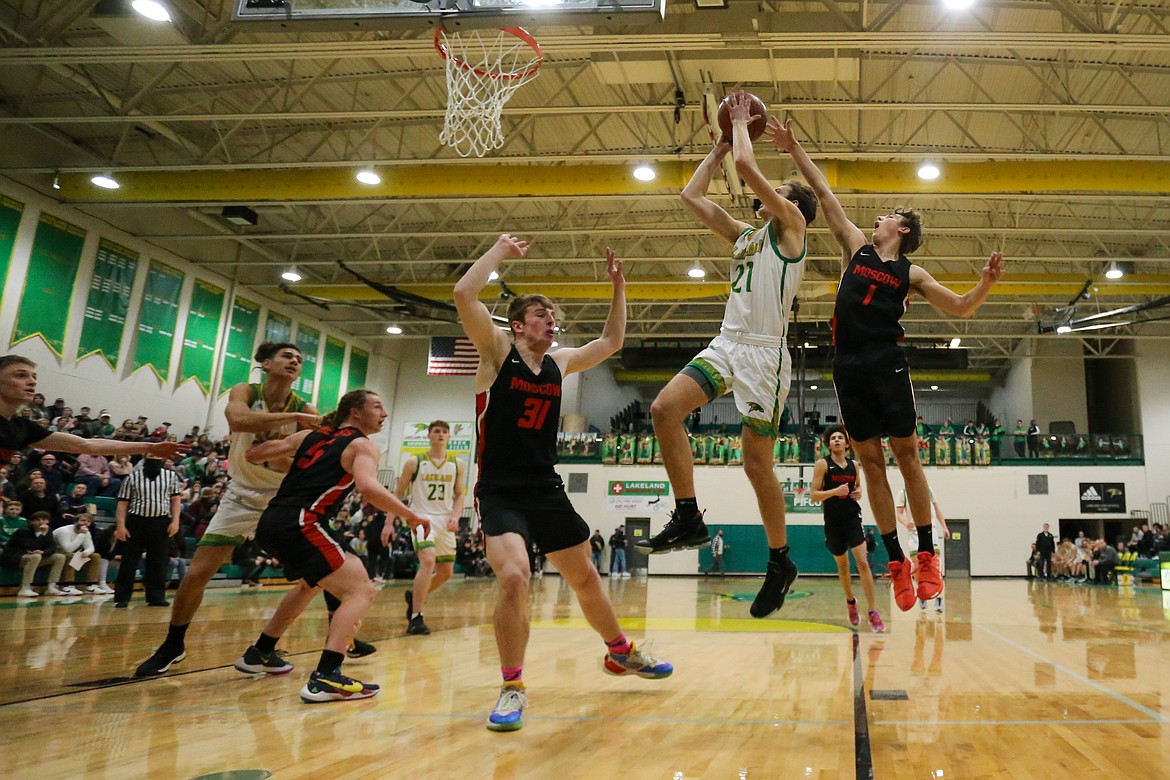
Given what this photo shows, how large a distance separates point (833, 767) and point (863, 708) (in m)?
1.31

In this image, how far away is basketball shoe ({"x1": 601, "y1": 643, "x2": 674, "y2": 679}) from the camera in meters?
4.48

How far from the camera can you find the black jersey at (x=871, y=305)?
14.3 feet

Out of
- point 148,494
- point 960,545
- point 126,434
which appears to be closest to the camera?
point 148,494

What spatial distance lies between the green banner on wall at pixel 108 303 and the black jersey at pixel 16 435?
1415 cm

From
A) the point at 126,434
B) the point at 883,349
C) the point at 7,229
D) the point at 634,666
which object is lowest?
the point at 634,666

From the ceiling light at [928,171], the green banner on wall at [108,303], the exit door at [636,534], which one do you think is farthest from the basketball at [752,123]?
the exit door at [636,534]

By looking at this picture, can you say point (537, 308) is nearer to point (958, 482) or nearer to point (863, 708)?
point (863, 708)

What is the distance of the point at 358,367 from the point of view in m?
27.3

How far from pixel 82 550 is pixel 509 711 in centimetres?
1019

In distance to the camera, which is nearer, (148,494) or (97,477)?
(148,494)

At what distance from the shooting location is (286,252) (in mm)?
22703

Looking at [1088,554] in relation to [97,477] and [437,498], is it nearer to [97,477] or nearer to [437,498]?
[437,498]

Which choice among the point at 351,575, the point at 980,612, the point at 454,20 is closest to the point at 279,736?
the point at 351,575

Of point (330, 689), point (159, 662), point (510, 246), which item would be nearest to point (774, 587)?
point (510, 246)
